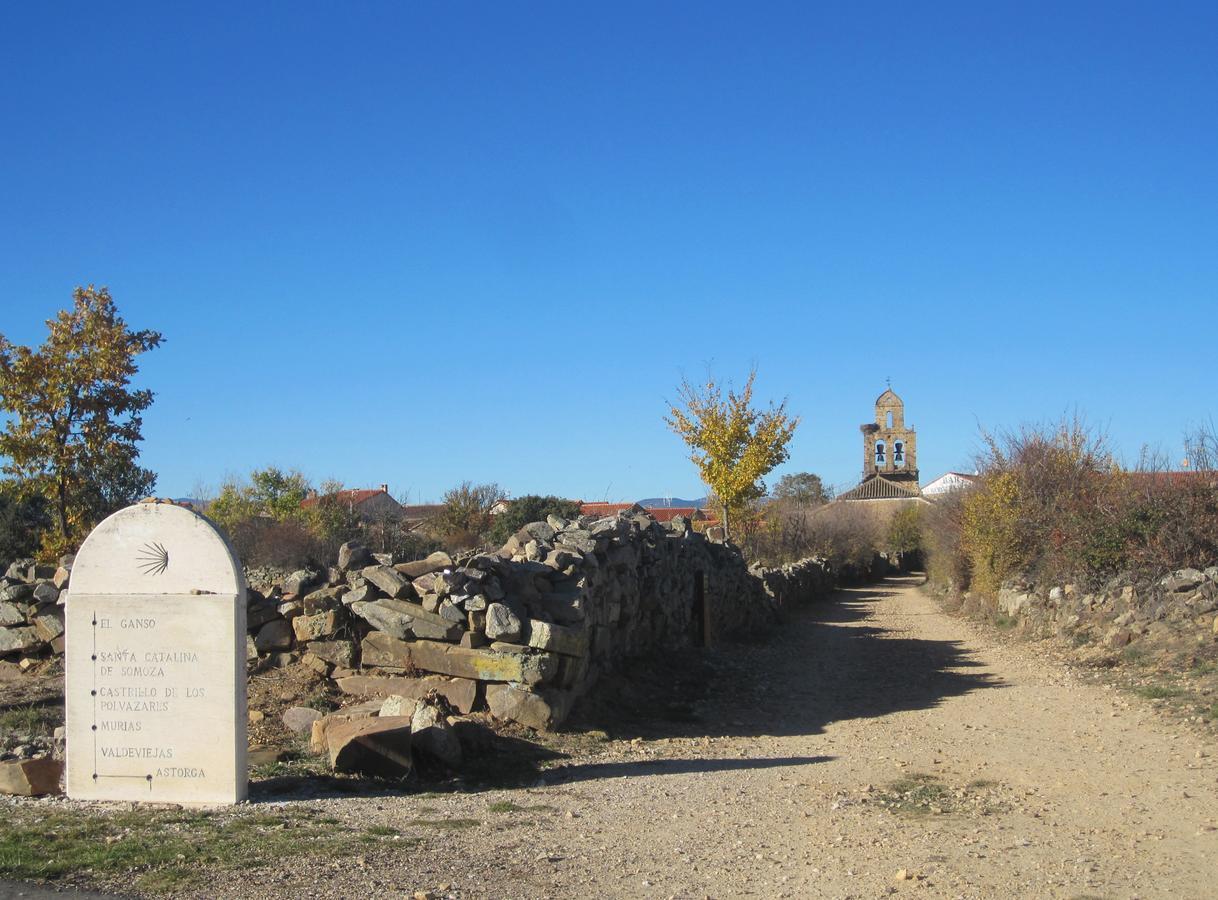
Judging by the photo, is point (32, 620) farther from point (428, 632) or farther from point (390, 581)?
point (428, 632)

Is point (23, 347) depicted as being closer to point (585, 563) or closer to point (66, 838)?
point (585, 563)

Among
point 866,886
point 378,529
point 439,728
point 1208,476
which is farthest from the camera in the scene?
point 378,529

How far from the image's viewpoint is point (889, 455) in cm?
7481

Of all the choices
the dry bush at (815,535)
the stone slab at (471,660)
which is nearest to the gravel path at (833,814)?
the stone slab at (471,660)

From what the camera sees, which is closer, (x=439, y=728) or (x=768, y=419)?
(x=439, y=728)

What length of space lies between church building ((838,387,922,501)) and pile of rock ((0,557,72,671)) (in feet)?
211

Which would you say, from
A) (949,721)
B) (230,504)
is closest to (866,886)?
(949,721)

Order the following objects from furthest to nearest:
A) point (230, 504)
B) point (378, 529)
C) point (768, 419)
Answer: point (230, 504) → point (378, 529) → point (768, 419)

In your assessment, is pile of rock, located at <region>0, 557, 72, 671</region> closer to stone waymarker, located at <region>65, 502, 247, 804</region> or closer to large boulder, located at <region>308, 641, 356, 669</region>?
large boulder, located at <region>308, 641, 356, 669</region>

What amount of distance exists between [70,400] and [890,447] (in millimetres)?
62693

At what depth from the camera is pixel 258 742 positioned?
30.2 ft

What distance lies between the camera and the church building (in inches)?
2881

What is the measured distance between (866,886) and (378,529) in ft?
91.4

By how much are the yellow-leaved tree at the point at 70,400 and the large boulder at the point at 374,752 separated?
1282 cm
